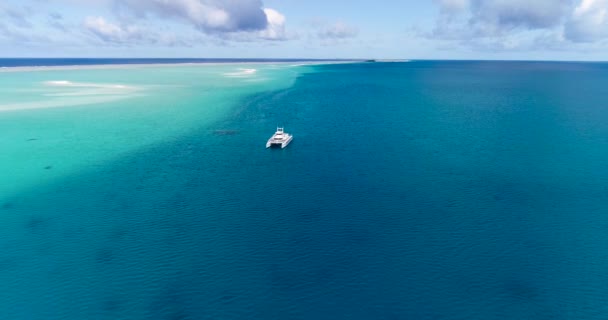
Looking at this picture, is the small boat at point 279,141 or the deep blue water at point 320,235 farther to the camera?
the small boat at point 279,141

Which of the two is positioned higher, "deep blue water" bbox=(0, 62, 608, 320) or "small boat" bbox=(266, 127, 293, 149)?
"small boat" bbox=(266, 127, 293, 149)

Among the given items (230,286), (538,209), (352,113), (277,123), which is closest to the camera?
(230,286)

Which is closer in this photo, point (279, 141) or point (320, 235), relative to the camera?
point (320, 235)

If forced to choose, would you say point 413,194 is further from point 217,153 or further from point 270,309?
point 217,153

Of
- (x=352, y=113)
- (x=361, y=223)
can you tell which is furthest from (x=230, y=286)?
(x=352, y=113)

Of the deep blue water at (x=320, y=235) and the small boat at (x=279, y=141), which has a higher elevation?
the small boat at (x=279, y=141)

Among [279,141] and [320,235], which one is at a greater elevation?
[279,141]

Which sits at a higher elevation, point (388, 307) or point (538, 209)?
point (538, 209)

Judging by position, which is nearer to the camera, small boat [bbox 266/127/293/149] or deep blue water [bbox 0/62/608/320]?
deep blue water [bbox 0/62/608/320]
